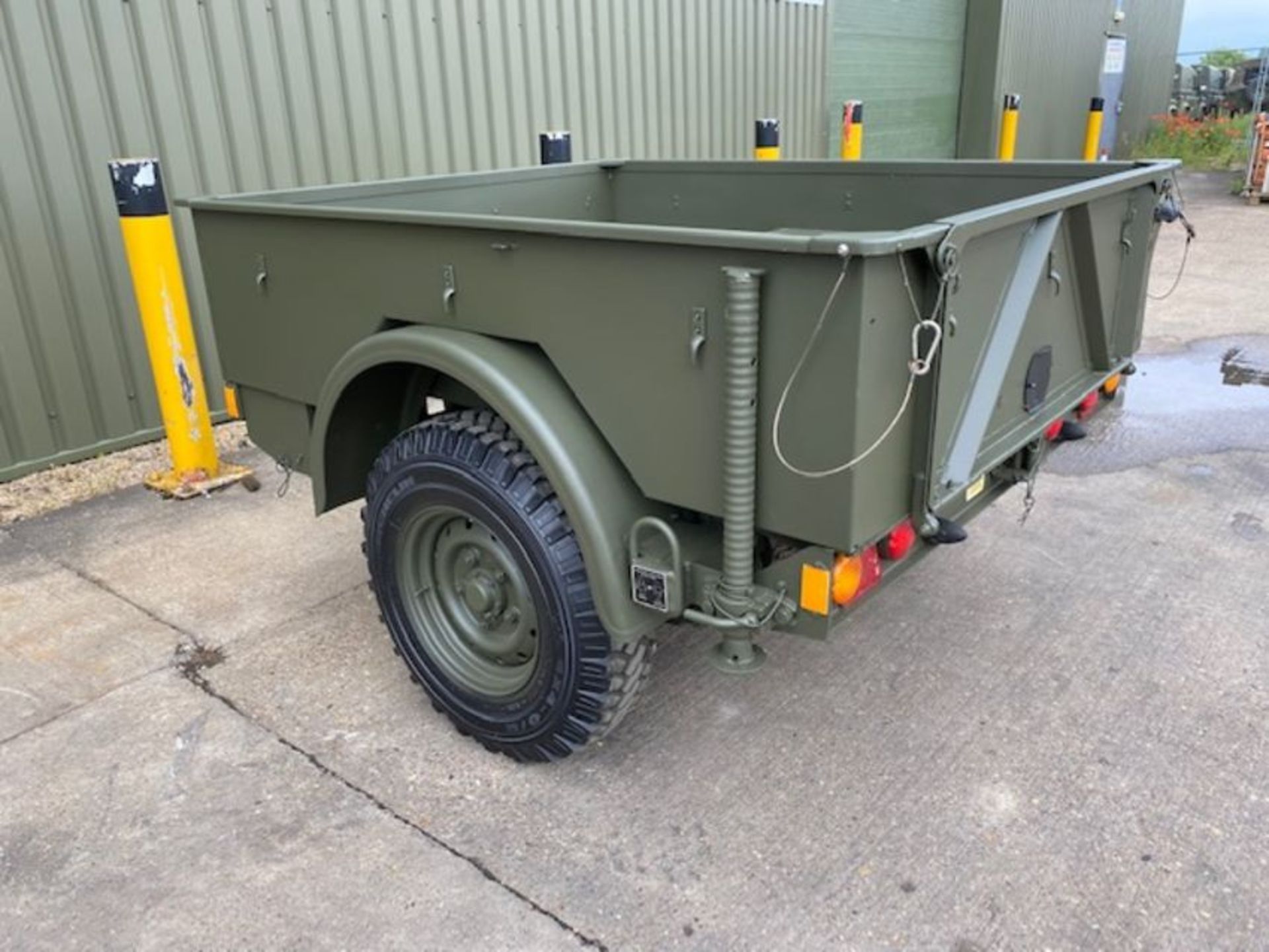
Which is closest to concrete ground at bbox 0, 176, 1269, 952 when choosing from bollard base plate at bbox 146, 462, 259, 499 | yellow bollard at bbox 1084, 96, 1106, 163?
bollard base plate at bbox 146, 462, 259, 499

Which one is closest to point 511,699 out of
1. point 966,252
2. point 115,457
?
point 966,252

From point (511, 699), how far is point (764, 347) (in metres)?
1.28

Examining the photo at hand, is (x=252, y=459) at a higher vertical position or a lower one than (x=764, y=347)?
lower

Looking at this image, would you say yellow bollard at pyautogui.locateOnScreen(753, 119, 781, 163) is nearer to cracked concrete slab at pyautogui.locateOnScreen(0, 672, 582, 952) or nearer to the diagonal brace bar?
the diagonal brace bar

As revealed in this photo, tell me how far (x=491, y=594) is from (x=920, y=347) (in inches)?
53.2

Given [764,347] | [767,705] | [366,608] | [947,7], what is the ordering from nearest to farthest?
[764,347] < [767,705] < [366,608] < [947,7]

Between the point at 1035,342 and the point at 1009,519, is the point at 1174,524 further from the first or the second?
the point at 1035,342

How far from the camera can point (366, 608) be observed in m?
3.85

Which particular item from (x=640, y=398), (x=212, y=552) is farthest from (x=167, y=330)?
(x=640, y=398)

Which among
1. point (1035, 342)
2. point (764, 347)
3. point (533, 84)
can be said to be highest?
point (533, 84)

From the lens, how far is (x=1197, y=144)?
20.2 metres

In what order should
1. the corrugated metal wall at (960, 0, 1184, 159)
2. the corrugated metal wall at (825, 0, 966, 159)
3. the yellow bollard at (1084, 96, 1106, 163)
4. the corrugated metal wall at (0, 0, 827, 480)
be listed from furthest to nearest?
the yellow bollard at (1084, 96, 1106, 163) → the corrugated metal wall at (960, 0, 1184, 159) → the corrugated metal wall at (825, 0, 966, 159) → the corrugated metal wall at (0, 0, 827, 480)

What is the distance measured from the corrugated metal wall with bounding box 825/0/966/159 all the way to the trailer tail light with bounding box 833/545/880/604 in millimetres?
9155

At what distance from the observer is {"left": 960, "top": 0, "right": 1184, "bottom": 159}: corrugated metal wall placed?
13.5 m
